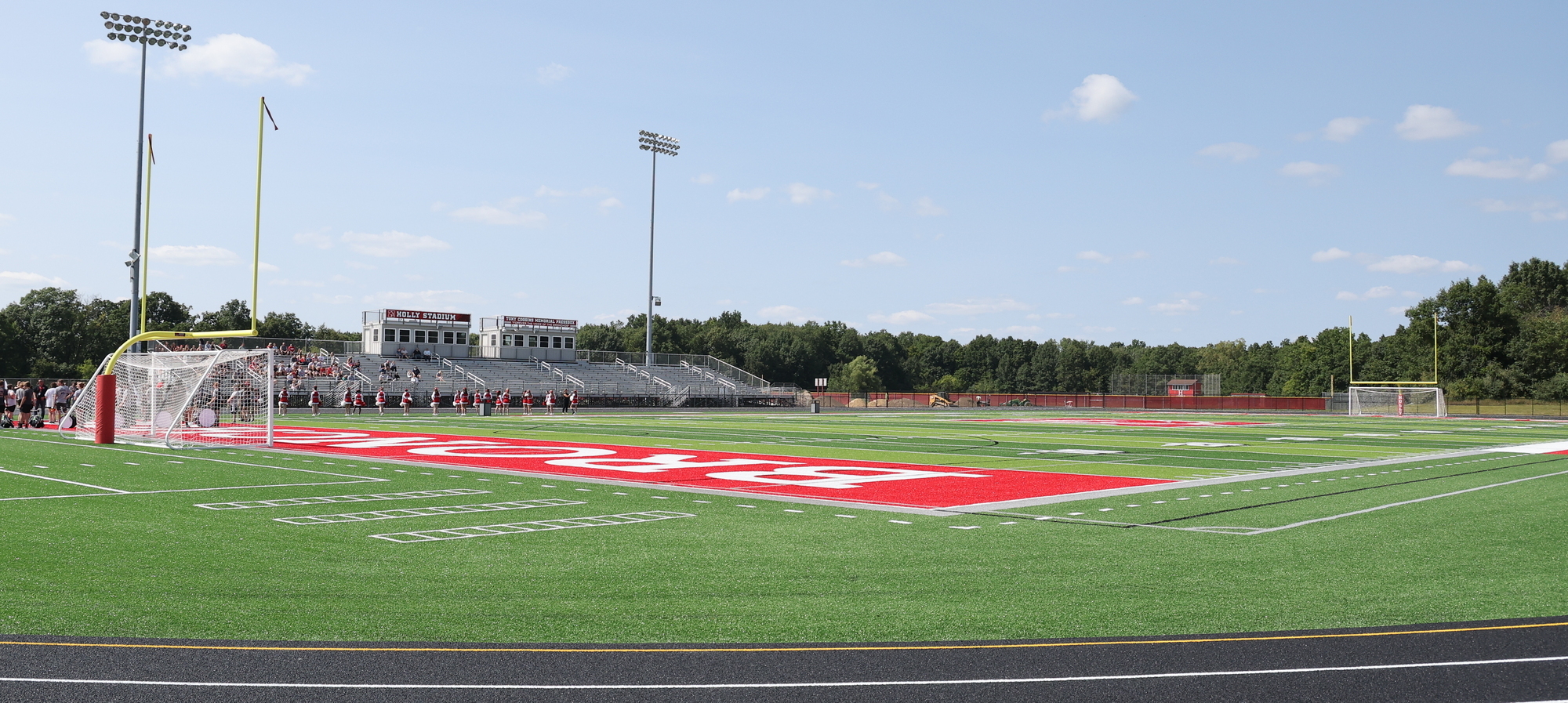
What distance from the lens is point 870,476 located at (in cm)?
1689

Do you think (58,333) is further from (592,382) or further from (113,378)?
(113,378)

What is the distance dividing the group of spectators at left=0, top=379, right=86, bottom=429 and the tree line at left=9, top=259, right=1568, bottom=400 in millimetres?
47213

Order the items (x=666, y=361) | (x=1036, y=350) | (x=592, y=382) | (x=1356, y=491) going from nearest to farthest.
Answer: (x=1356, y=491)
(x=592, y=382)
(x=666, y=361)
(x=1036, y=350)

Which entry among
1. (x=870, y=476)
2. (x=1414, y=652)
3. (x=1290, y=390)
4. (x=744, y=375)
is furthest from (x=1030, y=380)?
(x=1414, y=652)

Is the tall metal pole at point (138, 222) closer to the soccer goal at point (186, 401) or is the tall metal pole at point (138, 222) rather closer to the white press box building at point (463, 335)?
the soccer goal at point (186, 401)

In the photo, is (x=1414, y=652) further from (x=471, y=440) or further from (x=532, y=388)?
(x=532, y=388)

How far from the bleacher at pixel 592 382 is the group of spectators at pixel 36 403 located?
18.6 metres

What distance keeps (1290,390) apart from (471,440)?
334 ft

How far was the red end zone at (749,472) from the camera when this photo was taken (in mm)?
14305

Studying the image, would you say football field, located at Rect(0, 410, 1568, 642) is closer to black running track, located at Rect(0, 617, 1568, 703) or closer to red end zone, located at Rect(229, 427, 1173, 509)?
red end zone, located at Rect(229, 427, 1173, 509)

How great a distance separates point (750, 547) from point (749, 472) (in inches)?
321

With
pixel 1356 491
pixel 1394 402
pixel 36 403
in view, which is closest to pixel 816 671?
pixel 1356 491

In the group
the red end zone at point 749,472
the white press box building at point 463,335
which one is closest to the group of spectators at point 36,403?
the red end zone at point 749,472

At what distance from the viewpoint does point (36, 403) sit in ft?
107
